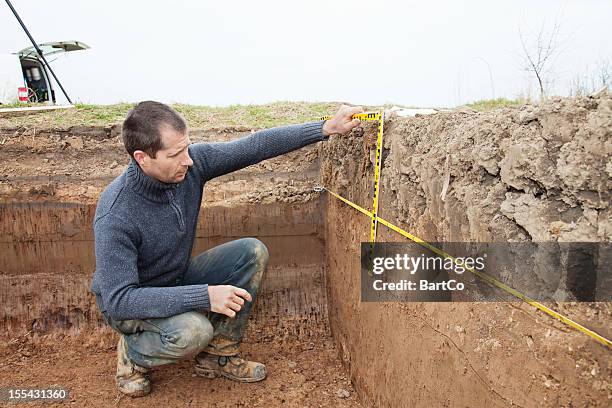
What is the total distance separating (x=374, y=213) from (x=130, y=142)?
4.49 ft

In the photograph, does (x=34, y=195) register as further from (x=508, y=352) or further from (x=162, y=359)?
(x=508, y=352)

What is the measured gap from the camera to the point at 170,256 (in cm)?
286

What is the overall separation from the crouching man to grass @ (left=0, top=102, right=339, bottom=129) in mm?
1587

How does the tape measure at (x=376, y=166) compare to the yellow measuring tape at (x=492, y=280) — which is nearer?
the yellow measuring tape at (x=492, y=280)

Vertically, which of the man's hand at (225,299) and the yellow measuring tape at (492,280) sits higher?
the yellow measuring tape at (492,280)

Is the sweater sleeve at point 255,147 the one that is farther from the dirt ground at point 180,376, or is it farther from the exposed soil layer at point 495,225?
the dirt ground at point 180,376

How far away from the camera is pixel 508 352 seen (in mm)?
1566

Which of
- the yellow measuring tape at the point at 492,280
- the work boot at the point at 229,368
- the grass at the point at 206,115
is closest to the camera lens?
the yellow measuring tape at the point at 492,280

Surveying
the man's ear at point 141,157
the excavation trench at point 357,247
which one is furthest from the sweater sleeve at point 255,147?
the man's ear at point 141,157

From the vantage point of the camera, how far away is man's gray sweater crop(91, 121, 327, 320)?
2.56 metres

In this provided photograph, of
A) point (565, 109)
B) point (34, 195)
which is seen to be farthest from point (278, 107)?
point (565, 109)

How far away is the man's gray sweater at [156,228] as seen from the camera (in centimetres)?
256

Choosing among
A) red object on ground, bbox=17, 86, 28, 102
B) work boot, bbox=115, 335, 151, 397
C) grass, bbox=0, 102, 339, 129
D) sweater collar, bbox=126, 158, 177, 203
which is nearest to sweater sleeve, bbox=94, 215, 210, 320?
sweater collar, bbox=126, 158, 177, 203

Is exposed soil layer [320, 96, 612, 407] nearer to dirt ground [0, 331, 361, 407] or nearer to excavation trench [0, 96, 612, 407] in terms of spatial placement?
excavation trench [0, 96, 612, 407]
